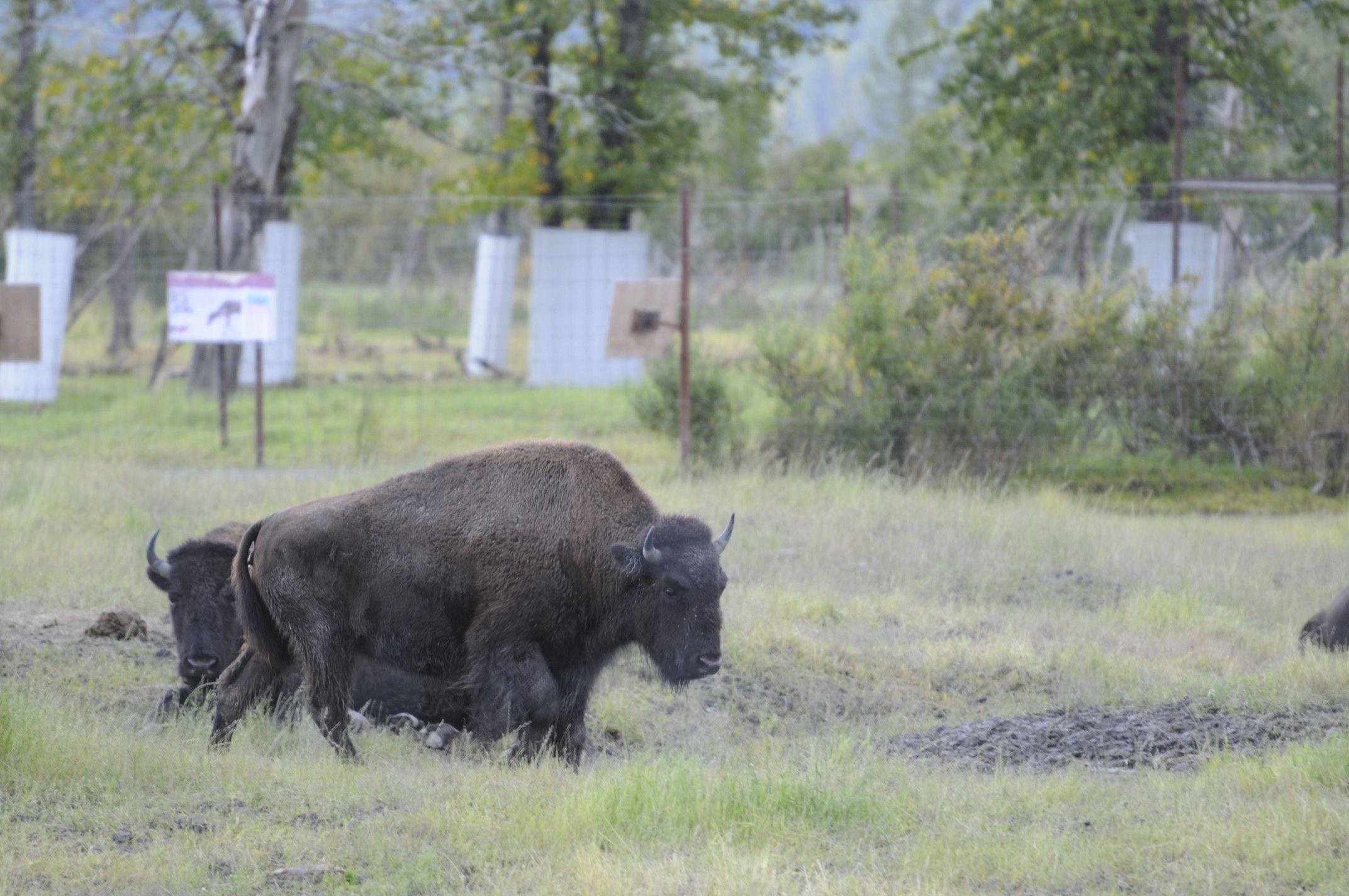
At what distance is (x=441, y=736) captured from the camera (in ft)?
25.1

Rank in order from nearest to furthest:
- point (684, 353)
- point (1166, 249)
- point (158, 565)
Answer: point (158, 565)
point (684, 353)
point (1166, 249)

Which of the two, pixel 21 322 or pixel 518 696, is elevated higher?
pixel 21 322

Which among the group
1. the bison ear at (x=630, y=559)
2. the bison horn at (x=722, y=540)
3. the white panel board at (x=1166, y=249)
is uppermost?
the white panel board at (x=1166, y=249)

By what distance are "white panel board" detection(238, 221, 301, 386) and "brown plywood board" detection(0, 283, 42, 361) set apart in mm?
8950

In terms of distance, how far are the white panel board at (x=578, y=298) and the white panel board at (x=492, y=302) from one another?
101 centimetres

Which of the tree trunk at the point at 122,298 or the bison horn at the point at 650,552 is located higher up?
the tree trunk at the point at 122,298

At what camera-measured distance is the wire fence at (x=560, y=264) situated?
18.4 meters

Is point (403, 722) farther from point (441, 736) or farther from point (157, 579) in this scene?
point (157, 579)

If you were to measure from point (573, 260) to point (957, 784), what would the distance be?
856 inches

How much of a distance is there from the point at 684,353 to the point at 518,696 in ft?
25.7

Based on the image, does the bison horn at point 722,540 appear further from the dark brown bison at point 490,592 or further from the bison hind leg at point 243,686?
the bison hind leg at point 243,686

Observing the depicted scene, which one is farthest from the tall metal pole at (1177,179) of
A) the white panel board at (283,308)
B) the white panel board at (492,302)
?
the white panel board at (283,308)

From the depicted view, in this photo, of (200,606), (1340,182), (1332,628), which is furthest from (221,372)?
(1340,182)

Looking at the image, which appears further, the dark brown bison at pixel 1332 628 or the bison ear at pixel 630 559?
the dark brown bison at pixel 1332 628
